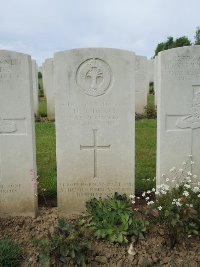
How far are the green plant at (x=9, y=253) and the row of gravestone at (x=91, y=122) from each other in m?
0.81

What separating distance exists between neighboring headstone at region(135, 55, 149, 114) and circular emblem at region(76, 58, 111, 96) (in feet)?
24.2

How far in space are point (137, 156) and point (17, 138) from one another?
2938 mm

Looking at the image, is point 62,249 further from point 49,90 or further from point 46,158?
point 49,90

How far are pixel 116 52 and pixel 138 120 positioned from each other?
21.6 ft

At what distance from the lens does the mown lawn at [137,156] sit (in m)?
5.15

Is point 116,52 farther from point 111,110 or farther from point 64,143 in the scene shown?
point 64,143

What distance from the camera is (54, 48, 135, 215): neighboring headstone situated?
4.06m

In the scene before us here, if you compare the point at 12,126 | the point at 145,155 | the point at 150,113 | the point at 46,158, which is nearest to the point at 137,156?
the point at 145,155

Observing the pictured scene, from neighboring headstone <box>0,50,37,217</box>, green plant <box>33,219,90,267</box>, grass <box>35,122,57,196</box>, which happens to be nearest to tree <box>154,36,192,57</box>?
grass <box>35,122,57,196</box>

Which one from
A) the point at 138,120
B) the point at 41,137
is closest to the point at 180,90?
the point at 41,137

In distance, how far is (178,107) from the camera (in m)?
4.13

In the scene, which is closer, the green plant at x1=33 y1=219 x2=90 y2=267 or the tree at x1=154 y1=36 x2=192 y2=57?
the green plant at x1=33 y1=219 x2=90 y2=267

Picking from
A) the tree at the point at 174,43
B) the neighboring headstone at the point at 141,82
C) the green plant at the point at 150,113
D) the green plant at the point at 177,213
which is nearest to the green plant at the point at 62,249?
the green plant at the point at 177,213

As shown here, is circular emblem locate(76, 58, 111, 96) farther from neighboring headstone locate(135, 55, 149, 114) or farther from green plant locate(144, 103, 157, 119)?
neighboring headstone locate(135, 55, 149, 114)
